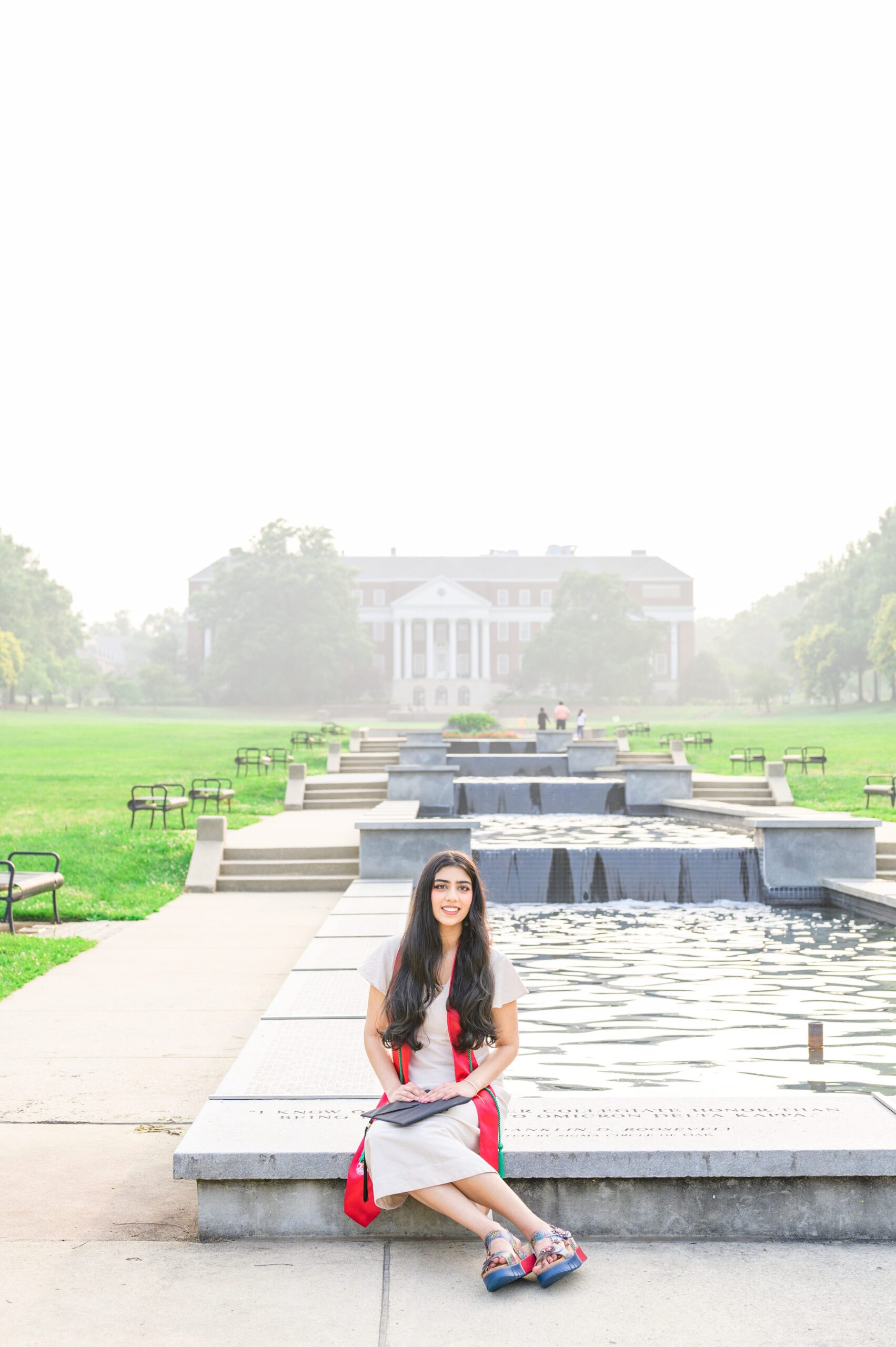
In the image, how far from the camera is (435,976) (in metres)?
4.40

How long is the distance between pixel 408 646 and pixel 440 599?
17.9 ft

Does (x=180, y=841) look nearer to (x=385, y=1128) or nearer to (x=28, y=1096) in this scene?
(x=28, y=1096)

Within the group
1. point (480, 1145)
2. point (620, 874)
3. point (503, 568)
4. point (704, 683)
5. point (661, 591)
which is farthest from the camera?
point (503, 568)

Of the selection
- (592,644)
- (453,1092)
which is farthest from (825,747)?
(592,644)

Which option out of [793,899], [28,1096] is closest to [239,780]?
[793,899]

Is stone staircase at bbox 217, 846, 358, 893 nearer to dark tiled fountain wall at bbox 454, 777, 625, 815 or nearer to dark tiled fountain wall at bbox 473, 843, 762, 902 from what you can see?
dark tiled fountain wall at bbox 473, 843, 762, 902

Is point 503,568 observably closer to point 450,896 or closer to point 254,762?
point 254,762

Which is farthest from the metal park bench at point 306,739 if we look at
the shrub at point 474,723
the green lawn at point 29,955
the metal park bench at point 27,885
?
the green lawn at point 29,955

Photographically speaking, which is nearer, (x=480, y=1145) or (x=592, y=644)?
(x=480, y=1145)

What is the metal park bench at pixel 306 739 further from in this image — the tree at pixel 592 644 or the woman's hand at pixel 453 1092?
the tree at pixel 592 644

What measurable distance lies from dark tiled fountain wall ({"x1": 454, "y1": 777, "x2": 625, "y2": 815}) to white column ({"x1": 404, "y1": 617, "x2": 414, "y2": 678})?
94.6 metres

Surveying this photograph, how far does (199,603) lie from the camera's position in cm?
9819

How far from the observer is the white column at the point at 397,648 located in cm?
11838

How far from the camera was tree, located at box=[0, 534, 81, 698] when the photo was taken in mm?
86625
